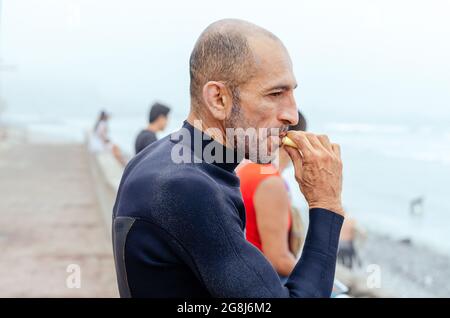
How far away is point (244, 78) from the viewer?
1.23 metres

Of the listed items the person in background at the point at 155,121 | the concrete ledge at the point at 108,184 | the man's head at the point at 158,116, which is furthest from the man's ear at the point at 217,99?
the man's head at the point at 158,116

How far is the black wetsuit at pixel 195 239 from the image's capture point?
111cm

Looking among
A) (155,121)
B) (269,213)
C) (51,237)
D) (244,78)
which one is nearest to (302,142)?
(244,78)

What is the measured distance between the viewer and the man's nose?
126 centimetres

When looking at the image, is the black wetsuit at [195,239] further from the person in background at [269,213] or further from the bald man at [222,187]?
the person in background at [269,213]

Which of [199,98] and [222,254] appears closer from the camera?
[222,254]

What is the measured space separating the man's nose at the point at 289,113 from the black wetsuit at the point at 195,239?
180 millimetres

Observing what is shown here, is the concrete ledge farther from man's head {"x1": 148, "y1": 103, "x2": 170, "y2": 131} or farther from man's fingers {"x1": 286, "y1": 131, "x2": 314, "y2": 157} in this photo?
man's fingers {"x1": 286, "y1": 131, "x2": 314, "y2": 157}

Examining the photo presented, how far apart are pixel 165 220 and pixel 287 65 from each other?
49cm

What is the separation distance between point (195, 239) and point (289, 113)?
1.34 feet

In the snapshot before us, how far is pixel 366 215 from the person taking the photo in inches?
739

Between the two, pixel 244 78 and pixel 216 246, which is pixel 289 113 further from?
pixel 216 246
